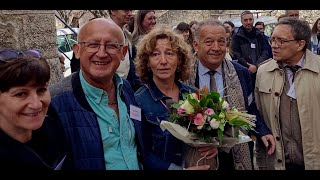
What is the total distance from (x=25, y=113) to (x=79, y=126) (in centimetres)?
40

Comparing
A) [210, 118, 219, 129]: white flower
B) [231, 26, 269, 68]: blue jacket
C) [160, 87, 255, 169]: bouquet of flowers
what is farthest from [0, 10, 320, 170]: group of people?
[231, 26, 269, 68]: blue jacket

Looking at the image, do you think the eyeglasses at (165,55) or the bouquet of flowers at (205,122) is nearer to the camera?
the bouquet of flowers at (205,122)

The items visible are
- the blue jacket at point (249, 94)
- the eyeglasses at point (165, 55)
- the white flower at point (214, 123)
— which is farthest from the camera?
the blue jacket at point (249, 94)

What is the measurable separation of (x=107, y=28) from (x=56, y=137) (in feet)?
2.30

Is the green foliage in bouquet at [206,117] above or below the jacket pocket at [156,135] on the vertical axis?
above

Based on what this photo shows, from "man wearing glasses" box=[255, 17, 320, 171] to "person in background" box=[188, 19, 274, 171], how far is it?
14 centimetres

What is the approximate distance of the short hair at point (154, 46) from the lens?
9.93 feet

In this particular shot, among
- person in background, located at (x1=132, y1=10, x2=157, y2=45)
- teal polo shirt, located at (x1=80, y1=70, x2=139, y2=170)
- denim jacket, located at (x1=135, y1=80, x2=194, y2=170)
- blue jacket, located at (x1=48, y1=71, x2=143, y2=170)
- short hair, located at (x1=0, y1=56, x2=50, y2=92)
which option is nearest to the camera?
short hair, located at (x1=0, y1=56, x2=50, y2=92)

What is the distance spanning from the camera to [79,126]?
2283 millimetres

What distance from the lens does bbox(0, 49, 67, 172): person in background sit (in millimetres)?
1818

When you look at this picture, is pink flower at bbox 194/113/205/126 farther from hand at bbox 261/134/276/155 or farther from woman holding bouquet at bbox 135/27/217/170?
hand at bbox 261/134/276/155

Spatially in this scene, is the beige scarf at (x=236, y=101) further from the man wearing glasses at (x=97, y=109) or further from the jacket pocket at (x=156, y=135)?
the man wearing glasses at (x=97, y=109)

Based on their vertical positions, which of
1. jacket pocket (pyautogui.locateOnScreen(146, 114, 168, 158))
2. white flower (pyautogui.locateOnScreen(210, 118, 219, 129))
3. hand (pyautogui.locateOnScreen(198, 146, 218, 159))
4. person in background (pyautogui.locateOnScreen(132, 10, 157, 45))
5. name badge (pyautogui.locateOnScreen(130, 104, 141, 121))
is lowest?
hand (pyautogui.locateOnScreen(198, 146, 218, 159))

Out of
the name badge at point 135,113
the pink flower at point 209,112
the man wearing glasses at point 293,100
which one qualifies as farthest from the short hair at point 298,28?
the name badge at point 135,113
